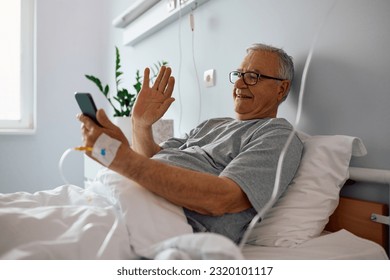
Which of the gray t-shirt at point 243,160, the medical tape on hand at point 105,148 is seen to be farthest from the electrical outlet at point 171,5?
the medical tape on hand at point 105,148

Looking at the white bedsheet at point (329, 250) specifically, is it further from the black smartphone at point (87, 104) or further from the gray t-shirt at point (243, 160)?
the black smartphone at point (87, 104)

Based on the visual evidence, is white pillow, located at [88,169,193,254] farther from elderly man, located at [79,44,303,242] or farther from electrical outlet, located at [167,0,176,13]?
electrical outlet, located at [167,0,176,13]

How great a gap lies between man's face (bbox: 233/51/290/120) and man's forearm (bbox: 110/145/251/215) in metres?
0.40

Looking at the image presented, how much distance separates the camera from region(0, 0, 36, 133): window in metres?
3.00

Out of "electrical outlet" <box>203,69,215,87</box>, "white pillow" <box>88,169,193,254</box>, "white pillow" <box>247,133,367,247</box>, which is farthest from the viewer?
"electrical outlet" <box>203,69,215,87</box>

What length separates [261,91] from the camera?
131 centimetres

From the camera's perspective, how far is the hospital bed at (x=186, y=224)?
0.82 m

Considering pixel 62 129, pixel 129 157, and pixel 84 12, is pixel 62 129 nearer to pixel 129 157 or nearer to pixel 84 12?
pixel 84 12

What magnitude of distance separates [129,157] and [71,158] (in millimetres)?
2299

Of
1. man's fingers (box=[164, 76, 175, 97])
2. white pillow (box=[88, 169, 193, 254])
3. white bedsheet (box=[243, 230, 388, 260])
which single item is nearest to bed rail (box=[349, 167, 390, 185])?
white bedsheet (box=[243, 230, 388, 260])

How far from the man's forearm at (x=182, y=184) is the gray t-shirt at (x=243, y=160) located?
4 centimetres

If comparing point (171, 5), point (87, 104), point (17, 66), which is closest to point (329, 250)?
point (87, 104)

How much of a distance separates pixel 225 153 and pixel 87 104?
1.38 feet
